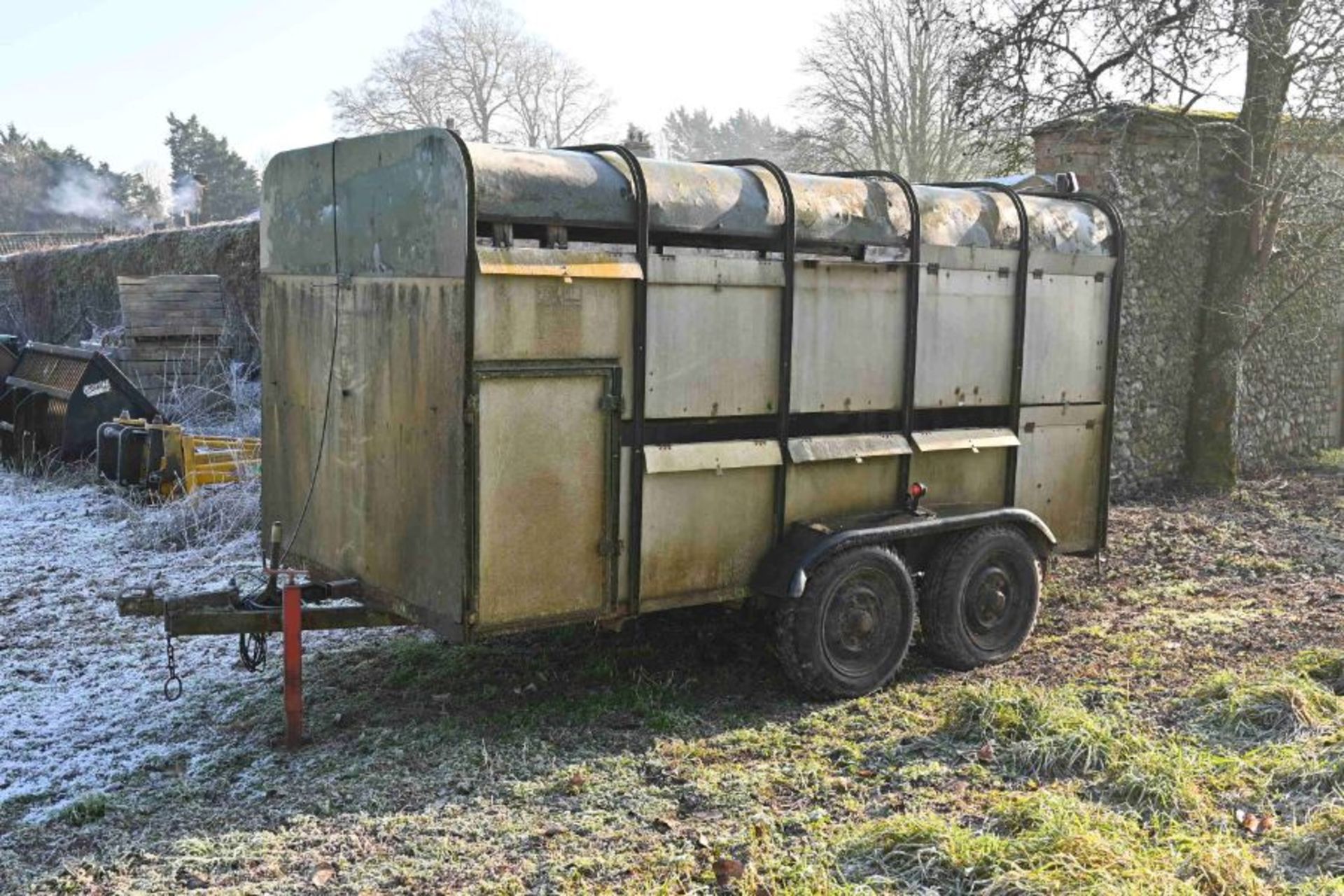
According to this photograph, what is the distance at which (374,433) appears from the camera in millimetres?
5746

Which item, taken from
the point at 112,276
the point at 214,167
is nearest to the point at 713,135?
the point at 214,167

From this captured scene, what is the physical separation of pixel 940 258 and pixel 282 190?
3602 millimetres

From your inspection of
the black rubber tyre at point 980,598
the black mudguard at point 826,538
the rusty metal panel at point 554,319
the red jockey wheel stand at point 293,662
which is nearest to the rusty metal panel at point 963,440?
the black mudguard at point 826,538

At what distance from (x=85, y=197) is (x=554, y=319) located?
65871 mm

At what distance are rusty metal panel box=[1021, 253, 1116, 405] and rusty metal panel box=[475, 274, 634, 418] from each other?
2.89 metres

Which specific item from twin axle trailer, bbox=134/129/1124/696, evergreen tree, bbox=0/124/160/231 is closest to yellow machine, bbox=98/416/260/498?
twin axle trailer, bbox=134/129/1124/696

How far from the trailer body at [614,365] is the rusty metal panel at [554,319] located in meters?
0.01

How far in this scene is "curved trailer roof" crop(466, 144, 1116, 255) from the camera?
17.3 ft

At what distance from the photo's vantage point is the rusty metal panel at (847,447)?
6.24 metres

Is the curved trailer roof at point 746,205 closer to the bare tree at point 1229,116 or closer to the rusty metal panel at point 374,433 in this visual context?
the rusty metal panel at point 374,433

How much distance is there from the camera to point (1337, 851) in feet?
14.3

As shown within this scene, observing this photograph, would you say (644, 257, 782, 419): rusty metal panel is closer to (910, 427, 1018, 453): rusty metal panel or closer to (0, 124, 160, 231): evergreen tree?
(910, 427, 1018, 453): rusty metal panel

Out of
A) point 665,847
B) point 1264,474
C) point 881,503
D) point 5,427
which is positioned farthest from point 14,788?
point 1264,474

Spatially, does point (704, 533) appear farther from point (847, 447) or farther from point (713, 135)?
point (713, 135)
